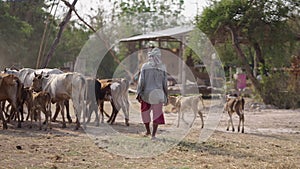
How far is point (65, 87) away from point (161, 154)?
4.92m

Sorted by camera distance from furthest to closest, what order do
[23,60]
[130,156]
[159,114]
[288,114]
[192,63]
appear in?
1. [23,60]
2. [192,63]
3. [288,114]
4. [159,114]
5. [130,156]

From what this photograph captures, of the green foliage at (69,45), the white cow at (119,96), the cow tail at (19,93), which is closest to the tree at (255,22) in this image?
the white cow at (119,96)

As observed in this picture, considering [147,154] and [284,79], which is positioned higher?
[284,79]

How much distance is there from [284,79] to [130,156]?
14239 millimetres

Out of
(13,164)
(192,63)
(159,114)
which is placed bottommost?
(13,164)

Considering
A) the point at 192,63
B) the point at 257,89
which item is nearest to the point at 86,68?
the point at 192,63

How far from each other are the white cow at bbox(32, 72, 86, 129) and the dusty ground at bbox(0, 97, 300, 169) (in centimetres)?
66

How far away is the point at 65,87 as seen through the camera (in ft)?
44.7

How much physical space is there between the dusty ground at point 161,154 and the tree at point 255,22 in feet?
27.5

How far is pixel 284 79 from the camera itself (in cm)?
2200

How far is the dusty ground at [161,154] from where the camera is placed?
8562mm

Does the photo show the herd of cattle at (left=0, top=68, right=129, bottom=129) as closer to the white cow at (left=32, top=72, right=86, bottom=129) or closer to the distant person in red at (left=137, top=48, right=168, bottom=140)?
the white cow at (left=32, top=72, right=86, bottom=129)

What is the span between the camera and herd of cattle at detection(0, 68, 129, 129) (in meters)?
13.1

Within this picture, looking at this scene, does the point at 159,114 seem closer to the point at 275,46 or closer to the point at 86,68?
the point at 275,46
